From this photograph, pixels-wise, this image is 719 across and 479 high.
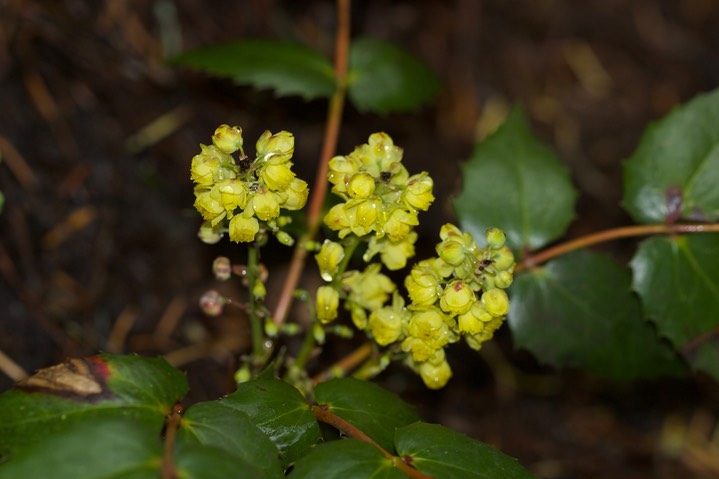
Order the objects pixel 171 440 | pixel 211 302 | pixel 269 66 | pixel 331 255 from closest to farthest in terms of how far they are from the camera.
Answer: pixel 171 440 < pixel 331 255 < pixel 211 302 < pixel 269 66

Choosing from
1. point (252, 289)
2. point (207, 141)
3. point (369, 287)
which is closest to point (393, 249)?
point (369, 287)

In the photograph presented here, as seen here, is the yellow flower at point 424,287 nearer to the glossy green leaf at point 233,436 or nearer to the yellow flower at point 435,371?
the yellow flower at point 435,371

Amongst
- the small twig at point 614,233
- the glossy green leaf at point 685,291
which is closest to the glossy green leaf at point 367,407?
the small twig at point 614,233

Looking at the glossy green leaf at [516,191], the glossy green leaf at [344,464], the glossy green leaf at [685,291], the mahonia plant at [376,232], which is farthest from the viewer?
the glossy green leaf at [516,191]

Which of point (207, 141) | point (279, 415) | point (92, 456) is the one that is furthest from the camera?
point (207, 141)

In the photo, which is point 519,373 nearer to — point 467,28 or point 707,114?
point 707,114

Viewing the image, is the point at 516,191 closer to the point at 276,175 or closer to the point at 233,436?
the point at 276,175

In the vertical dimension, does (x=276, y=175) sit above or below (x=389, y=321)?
above

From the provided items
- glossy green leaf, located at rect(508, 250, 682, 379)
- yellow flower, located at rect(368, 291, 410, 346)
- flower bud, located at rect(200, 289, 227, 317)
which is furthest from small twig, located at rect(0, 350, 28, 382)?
glossy green leaf, located at rect(508, 250, 682, 379)
